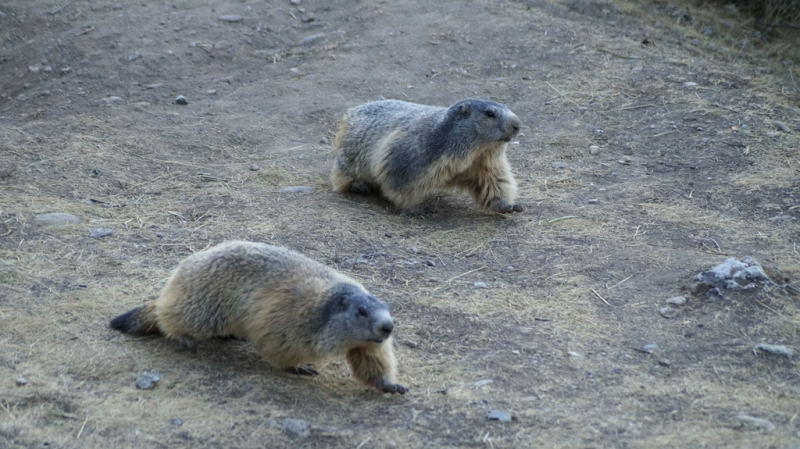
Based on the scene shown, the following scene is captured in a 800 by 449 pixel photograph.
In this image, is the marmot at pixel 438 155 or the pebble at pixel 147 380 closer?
the pebble at pixel 147 380

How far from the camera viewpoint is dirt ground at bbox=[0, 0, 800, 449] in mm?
5332

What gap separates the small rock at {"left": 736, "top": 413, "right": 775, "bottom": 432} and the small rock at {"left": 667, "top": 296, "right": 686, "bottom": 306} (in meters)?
1.60

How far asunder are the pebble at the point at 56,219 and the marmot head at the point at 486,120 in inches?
147

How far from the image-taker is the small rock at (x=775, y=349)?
19.5 ft

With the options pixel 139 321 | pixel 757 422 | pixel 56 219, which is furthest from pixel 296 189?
pixel 757 422

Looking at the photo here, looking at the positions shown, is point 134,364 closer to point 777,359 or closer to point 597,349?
point 597,349

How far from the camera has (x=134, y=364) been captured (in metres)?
5.73

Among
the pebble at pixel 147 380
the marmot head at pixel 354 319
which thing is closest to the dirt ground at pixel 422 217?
the pebble at pixel 147 380

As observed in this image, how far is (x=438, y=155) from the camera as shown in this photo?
882 centimetres

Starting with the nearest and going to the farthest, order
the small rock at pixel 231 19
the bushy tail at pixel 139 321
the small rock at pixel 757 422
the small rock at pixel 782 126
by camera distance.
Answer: the small rock at pixel 757 422, the bushy tail at pixel 139 321, the small rock at pixel 782 126, the small rock at pixel 231 19

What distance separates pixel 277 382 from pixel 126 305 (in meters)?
1.51

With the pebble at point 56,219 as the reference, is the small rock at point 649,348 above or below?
above

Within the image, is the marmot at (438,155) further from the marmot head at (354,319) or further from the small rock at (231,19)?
the small rock at (231,19)

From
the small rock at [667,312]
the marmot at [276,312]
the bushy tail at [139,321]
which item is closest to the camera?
the marmot at [276,312]
